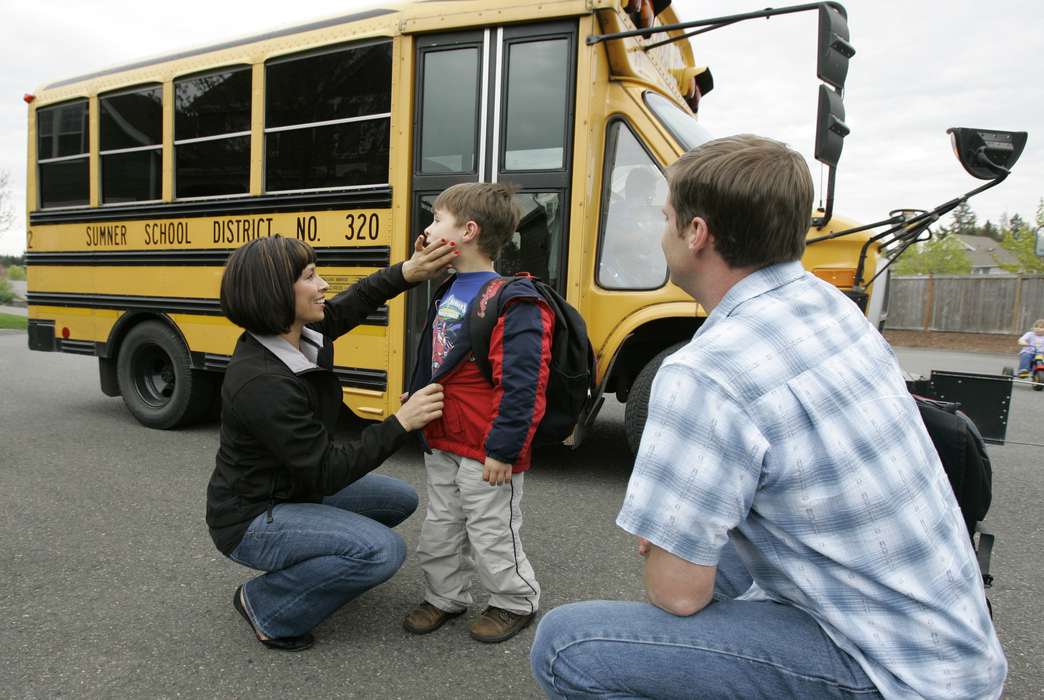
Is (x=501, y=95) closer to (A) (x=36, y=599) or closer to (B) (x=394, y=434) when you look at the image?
(B) (x=394, y=434)

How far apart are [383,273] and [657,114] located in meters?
2.01

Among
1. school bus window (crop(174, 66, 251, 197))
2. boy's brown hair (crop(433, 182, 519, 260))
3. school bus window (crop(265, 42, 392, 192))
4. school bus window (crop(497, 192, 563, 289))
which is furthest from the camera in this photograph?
school bus window (crop(174, 66, 251, 197))

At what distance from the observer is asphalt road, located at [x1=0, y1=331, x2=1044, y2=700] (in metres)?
2.16

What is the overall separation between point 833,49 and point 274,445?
2.86m

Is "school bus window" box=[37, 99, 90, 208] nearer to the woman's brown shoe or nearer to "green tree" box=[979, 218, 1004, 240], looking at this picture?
the woman's brown shoe

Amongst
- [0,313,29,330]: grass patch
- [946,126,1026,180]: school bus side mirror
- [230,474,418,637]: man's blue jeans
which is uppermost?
[946,126,1026,180]: school bus side mirror

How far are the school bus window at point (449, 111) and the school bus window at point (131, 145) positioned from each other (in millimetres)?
2381

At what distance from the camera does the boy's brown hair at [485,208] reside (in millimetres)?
2457

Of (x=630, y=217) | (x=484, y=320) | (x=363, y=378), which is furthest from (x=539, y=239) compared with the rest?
(x=484, y=320)

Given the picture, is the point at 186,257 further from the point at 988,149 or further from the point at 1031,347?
the point at 1031,347

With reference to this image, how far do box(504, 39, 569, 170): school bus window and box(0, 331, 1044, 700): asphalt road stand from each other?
1.93 meters

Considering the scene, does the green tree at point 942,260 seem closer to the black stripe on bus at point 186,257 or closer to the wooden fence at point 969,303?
the wooden fence at point 969,303

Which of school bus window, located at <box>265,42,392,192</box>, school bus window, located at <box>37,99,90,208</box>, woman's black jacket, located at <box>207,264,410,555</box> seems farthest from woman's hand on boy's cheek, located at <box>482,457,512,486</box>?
school bus window, located at <box>37,99,90,208</box>

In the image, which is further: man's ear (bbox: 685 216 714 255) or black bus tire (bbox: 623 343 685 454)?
black bus tire (bbox: 623 343 685 454)
